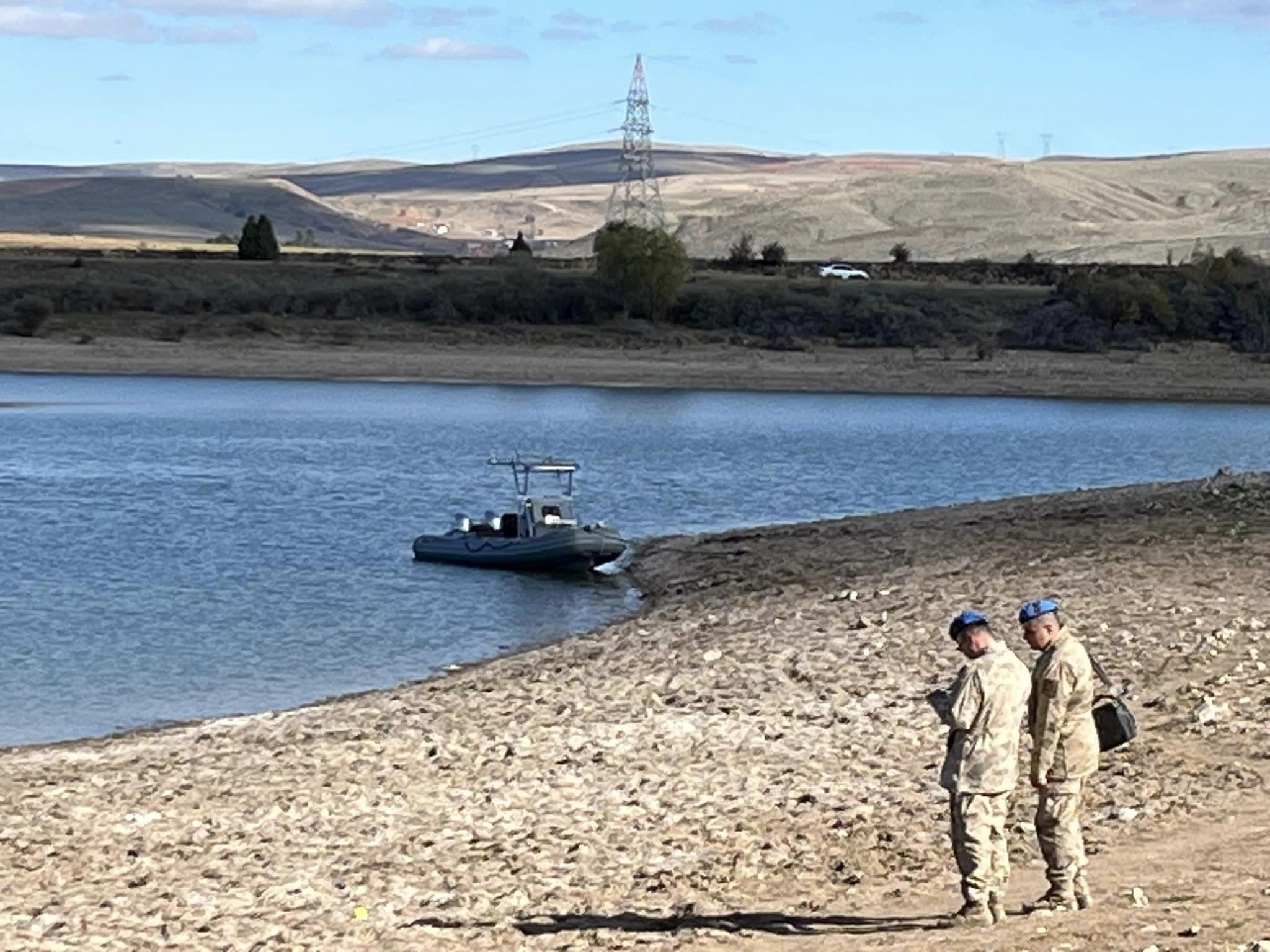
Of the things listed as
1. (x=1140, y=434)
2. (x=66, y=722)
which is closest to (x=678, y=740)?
(x=66, y=722)

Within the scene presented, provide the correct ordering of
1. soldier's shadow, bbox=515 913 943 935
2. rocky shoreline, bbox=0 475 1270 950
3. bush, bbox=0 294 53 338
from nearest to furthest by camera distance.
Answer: soldier's shadow, bbox=515 913 943 935, rocky shoreline, bbox=0 475 1270 950, bush, bbox=0 294 53 338

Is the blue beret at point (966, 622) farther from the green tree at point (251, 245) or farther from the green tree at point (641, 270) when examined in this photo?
the green tree at point (251, 245)

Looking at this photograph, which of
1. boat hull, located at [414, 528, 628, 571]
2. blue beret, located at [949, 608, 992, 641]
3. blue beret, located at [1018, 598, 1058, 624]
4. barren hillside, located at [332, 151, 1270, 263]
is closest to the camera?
blue beret, located at [949, 608, 992, 641]

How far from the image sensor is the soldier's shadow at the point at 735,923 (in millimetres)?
9188

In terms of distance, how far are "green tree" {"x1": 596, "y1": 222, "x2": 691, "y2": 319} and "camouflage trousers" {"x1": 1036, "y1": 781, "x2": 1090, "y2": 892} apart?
208ft

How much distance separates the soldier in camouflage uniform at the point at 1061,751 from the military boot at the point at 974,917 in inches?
11.9

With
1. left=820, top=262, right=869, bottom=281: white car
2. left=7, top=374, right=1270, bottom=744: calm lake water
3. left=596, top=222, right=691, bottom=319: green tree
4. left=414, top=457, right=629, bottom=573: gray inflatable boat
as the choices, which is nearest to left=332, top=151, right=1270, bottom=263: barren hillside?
left=820, top=262, right=869, bottom=281: white car

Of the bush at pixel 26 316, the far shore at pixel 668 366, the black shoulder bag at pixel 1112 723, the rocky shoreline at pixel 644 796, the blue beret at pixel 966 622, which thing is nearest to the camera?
the blue beret at pixel 966 622

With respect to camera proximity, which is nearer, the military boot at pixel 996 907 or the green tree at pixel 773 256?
the military boot at pixel 996 907

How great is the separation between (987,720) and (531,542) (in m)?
19.1

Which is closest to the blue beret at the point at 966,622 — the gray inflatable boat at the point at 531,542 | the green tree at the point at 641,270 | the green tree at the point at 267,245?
the gray inflatable boat at the point at 531,542

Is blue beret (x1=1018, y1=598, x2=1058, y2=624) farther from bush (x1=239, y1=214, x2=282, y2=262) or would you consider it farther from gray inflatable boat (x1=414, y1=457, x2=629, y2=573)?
bush (x1=239, y1=214, x2=282, y2=262)

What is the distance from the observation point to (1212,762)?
11.9 m

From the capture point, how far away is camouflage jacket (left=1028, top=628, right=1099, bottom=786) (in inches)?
352
